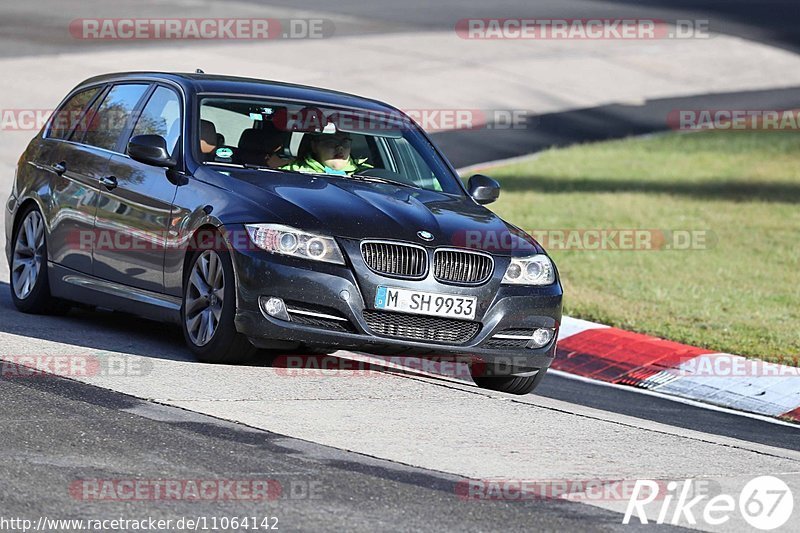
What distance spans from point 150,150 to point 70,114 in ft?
6.50

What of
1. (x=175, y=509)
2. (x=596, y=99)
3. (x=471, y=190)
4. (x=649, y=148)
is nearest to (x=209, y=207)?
(x=471, y=190)

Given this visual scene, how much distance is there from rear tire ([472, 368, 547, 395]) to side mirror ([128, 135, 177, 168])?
225 centimetres

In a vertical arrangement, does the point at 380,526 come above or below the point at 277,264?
below

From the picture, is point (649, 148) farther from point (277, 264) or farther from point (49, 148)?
point (277, 264)

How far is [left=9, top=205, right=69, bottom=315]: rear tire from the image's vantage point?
1034cm

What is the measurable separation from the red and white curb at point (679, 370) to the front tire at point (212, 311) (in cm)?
319

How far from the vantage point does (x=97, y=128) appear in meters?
10.5

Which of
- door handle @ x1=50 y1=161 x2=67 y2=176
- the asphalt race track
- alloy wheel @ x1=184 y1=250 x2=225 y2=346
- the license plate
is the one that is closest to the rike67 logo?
the asphalt race track

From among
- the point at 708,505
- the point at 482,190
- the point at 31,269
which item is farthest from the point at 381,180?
the point at 708,505

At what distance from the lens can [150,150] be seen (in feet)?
30.2

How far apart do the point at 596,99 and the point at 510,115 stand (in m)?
3.27

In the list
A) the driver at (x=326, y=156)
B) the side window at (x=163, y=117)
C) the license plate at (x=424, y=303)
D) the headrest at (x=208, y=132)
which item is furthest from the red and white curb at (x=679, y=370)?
the side window at (x=163, y=117)

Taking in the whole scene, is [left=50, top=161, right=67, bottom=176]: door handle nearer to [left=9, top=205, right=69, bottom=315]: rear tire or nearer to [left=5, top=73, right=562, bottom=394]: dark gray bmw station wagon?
[left=5, top=73, right=562, bottom=394]: dark gray bmw station wagon

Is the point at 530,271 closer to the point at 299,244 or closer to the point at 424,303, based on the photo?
the point at 424,303
